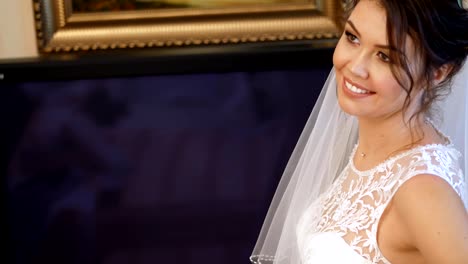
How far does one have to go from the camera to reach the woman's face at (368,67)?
1.05 meters

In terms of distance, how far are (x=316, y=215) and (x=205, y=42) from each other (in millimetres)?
734

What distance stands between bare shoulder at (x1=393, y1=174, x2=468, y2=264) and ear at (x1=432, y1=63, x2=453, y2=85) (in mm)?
178

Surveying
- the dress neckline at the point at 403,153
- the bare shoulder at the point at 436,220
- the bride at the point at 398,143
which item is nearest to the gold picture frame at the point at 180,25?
the bride at the point at 398,143

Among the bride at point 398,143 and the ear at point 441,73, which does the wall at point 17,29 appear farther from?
the ear at point 441,73

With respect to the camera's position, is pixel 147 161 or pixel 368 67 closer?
pixel 368 67

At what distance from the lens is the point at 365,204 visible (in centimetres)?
114

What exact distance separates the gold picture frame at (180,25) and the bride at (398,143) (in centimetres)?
65

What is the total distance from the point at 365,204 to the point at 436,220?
0.19m

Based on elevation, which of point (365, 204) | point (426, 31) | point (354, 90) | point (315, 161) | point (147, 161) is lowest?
point (147, 161)

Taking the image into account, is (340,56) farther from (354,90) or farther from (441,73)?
(441,73)

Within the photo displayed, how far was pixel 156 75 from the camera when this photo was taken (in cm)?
158

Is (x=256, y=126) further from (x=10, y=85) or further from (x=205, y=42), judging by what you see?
(x=10, y=85)

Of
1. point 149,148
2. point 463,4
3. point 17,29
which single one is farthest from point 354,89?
point 17,29

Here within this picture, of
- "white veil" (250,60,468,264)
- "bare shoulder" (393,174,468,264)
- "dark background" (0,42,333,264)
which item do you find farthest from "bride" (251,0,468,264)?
"dark background" (0,42,333,264)
